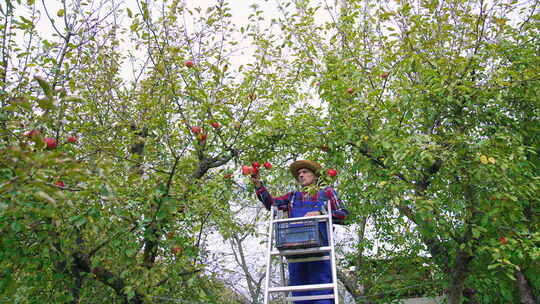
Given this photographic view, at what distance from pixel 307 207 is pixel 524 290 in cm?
354

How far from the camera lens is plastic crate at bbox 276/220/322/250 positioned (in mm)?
3893

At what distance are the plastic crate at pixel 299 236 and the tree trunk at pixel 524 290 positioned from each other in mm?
3555

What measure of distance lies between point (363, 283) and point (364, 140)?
503 centimetres

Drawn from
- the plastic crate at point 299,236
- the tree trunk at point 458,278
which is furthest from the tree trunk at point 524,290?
the plastic crate at point 299,236

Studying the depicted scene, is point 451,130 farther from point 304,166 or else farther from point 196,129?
point 196,129

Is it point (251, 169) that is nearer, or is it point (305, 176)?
point (251, 169)

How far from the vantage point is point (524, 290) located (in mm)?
5922

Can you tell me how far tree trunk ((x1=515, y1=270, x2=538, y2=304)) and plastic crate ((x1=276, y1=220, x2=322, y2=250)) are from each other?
140 inches

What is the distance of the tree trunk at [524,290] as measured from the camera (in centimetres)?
589

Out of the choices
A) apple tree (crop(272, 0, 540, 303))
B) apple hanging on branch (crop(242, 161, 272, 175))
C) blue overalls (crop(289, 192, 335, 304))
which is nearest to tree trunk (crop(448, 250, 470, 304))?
apple tree (crop(272, 0, 540, 303))

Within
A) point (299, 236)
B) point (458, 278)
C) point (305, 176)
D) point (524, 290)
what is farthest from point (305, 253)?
point (524, 290)

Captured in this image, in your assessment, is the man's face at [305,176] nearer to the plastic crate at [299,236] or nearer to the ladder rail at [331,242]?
the ladder rail at [331,242]

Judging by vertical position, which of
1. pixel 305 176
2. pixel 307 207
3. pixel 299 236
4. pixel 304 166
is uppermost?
pixel 304 166

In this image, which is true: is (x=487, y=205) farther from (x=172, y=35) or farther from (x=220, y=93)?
(x=172, y=35)
